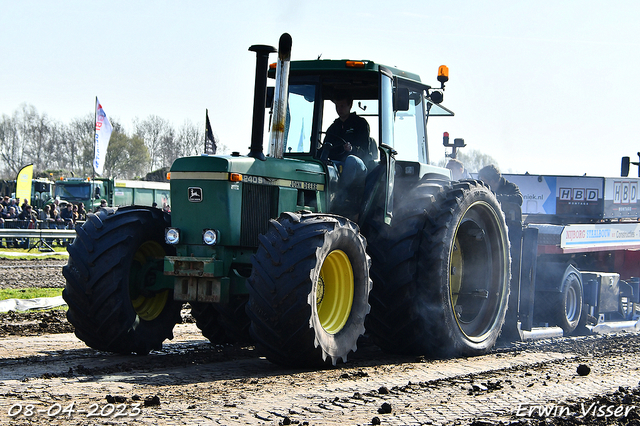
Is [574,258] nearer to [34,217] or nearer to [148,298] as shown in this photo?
[148,298]

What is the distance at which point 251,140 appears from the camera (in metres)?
7.07

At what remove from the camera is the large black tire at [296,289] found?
5797 millimetres

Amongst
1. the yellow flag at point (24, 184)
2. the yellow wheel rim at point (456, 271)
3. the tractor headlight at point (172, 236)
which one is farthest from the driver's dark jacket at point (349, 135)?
the yellow flag at point (24, 184)

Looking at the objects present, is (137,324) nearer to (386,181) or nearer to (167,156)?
(386,181)

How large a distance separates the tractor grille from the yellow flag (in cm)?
2696

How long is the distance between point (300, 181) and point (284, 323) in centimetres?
183

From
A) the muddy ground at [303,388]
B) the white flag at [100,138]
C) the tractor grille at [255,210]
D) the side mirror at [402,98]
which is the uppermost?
the white flag at [100,138]

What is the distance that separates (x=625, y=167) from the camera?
14867 mm

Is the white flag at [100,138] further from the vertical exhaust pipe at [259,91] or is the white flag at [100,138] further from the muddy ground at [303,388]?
the vertical exhaust pipe at [259,91]

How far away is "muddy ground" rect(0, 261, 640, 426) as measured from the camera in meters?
4.58

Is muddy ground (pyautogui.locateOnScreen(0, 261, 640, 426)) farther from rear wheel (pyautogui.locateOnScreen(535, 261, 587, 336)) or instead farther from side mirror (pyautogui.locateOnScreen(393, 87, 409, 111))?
side mirror (pyautogui.locateOnScreen(393, 87, 409, 111))

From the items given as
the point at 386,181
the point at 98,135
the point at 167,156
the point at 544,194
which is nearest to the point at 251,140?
the point at 386,181

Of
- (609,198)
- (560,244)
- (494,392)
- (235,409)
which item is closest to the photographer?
(235,409)

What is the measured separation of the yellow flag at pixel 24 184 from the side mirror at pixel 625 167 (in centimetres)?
2475
